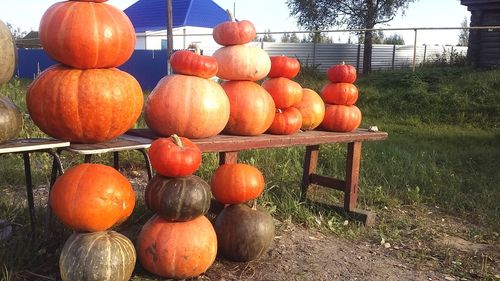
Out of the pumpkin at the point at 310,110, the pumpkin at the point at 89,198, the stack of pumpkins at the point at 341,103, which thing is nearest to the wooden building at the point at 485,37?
the stack of pumpkins at the point at 341,103

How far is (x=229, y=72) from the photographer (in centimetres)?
381

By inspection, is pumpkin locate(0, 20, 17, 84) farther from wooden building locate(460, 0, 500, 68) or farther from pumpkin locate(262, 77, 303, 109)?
wooden building locate(460, 0, 500, 68)

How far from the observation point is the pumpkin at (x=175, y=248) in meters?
2.98

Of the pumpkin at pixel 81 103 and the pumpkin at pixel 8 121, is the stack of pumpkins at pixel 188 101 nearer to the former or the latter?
the pumpkin at pixel 81 103

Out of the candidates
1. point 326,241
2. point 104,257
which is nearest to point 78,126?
point 104,257

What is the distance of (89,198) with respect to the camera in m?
2.75

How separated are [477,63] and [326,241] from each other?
513 inches

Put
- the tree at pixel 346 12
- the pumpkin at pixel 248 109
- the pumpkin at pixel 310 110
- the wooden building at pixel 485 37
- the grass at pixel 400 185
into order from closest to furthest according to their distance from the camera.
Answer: the pumpkin at pixel 248 109 → the grass at pixel 400 185 → the pumpkin at pixel 310 110 → the wooden building at pixel 485 37 → the tree at pixel 346 12

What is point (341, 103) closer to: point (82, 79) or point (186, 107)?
point (186, 107)

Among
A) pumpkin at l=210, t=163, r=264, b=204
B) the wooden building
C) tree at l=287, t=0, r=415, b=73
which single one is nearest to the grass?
pumpkin at l=210, t=163, r=264, b=204

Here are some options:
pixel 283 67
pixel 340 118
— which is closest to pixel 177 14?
pixel 340 118

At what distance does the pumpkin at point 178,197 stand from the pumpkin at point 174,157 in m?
0.06

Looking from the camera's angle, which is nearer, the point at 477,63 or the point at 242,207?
the point at 242,207

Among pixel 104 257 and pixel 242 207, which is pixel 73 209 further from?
pixel 242 207
